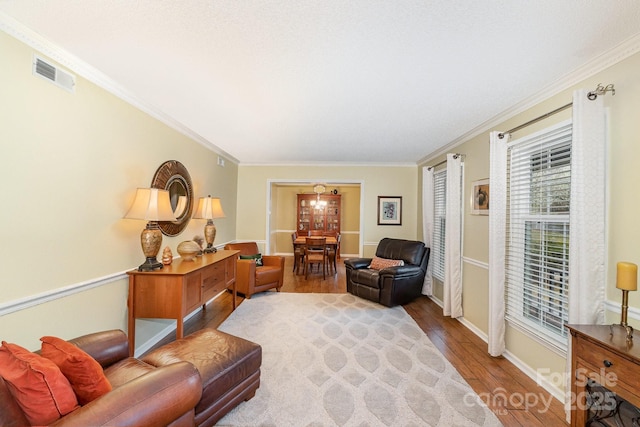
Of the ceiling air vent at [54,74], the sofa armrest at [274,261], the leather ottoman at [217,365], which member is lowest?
the leather ottoman at [217,365]

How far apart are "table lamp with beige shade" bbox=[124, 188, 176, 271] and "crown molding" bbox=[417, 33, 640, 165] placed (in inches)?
135

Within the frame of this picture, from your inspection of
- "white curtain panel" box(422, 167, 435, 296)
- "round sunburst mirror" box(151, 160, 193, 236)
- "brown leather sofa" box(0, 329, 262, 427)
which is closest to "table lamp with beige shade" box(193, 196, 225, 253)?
"round sunburst mirror" box(151, 160, 193, 236)

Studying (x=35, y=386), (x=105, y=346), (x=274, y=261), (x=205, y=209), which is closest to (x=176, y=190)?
(x=205, y=209)

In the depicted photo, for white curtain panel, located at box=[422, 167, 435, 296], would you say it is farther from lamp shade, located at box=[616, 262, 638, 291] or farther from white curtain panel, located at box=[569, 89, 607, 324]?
lamp shade, located at box=[616, 262, 638, 291]

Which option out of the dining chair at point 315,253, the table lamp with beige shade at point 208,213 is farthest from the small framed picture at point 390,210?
the table lamp with beige shade at point 208,213

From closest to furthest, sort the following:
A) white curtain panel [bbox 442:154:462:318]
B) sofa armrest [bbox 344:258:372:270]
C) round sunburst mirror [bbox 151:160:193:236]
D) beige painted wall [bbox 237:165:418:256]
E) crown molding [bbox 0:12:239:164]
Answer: crown molding [bbox 0:12:239:164] < round sunburst mirror [bbox 151:160:193:236] < white curtain panel [bbox 442:154:462:318] < sofa armrest [bbox 344:258:372:270] < beige painted wall [bbox 237:165:418:256]

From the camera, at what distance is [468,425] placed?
171cm

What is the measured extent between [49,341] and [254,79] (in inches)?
79.0

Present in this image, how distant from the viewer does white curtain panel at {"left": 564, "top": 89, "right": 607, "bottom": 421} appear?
1.69m

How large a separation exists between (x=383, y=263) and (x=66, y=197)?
4.02 metres

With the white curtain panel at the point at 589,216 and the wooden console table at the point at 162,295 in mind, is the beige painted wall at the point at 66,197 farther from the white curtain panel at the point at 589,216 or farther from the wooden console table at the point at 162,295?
the white curtain panel at the point at 589,216

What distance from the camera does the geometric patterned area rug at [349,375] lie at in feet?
5.83

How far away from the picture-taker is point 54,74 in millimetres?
1733

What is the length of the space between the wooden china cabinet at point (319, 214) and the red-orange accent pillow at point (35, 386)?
23.3 feet
